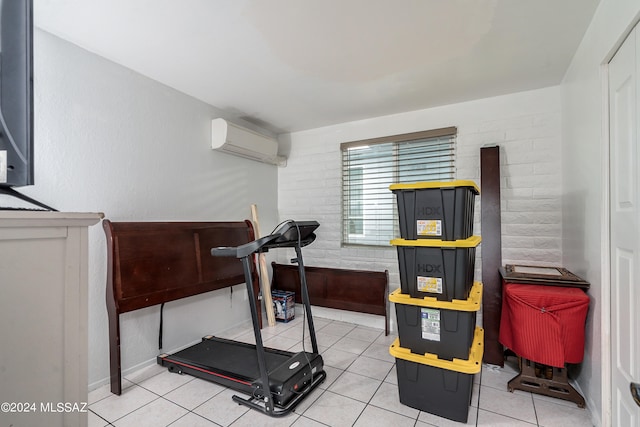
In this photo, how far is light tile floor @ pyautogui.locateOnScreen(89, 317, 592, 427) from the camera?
6.16 ft

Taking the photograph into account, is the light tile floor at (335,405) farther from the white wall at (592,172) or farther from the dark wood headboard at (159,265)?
the white wall at (592,172)

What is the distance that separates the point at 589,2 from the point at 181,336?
13.1ft

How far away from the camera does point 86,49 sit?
2240 millimetres

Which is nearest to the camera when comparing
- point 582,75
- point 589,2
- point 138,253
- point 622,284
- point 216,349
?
point 622,284

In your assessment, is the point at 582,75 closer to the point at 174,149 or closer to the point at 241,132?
the point at 241,132

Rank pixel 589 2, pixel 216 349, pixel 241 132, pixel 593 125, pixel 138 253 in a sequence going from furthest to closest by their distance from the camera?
pixel 241 132
pixel 216 349
pixel 138 253
pixel 593 125
pixel 589 2

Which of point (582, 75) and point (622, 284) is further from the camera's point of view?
point (582, 75)

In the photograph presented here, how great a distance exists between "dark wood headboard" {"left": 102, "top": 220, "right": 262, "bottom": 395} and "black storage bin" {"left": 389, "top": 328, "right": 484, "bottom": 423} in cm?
184

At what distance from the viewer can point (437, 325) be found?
1904mm

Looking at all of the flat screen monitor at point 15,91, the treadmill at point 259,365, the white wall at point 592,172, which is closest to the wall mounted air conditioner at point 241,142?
the treadmill at point 259,365

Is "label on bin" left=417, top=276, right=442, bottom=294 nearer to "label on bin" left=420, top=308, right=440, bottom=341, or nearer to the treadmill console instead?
"label on bin" left=420, top=308, right=440, bottom=341

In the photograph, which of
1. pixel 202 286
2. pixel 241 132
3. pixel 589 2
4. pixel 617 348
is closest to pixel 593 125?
pixel 589 2

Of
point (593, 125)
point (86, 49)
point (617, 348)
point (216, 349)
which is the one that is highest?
point (86, 49)

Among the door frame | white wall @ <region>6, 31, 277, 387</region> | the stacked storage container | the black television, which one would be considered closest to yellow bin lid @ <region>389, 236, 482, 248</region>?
the stacked storage container
